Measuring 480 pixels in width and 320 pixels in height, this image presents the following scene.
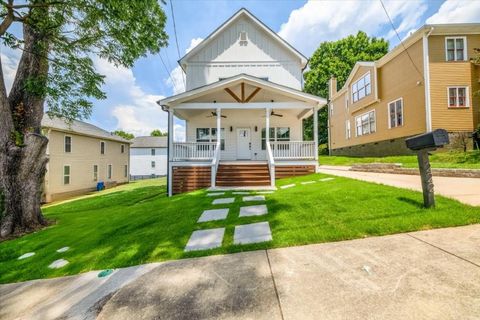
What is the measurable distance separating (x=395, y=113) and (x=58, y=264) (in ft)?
61.4

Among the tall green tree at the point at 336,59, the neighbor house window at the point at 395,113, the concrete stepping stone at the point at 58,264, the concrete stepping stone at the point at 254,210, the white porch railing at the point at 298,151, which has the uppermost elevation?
the tall green tree at the point at 336,59

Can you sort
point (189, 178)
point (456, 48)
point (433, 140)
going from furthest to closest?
point (456, 48)
point (189, 178)
point (433, 140)

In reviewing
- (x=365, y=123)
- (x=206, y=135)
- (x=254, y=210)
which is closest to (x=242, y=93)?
(x=206, y=135)

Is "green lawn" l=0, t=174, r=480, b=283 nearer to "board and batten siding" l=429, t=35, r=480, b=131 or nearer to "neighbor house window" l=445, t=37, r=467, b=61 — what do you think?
"board and batten siding" l=429, t=35, r=480, b=131

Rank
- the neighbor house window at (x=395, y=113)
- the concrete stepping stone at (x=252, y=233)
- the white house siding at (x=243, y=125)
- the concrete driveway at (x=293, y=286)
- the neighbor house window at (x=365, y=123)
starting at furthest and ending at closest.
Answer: the neighbor house window at (x=365, y=123) < the neighbor house window at (x=395, y=113) < the white house siding at (x=243, y=125) < the concrete stepping stone at (x=252, y=233) < the concrete driveway at (x=293, y=286)

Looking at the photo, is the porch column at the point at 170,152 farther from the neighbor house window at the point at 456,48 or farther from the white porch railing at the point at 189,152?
the neighbor house window at the point at 456,48

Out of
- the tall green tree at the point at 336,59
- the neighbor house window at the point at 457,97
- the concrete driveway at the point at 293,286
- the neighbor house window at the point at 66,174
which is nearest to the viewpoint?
the concrete driveway at the point at 293,286

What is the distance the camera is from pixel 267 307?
6.01 ft

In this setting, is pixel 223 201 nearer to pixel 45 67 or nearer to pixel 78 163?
→ pixel 45 67

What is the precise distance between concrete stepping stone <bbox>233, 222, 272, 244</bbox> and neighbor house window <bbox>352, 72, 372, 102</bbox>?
60.3ft

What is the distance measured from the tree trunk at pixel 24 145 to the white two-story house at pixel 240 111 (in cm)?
441

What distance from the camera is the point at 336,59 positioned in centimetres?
3238

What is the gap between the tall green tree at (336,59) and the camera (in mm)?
31984

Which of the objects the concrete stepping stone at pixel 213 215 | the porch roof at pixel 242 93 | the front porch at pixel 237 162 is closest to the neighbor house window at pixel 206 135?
the front porch at pixel 237 162
